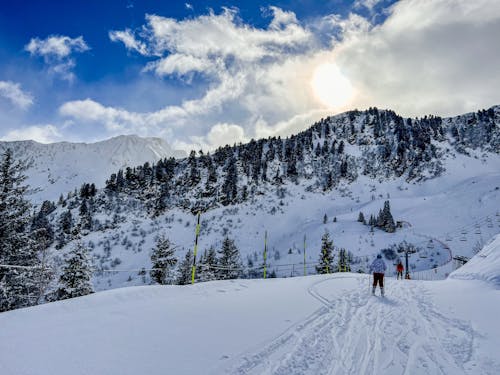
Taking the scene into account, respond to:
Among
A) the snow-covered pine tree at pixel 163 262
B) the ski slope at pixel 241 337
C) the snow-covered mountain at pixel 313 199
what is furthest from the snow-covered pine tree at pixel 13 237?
the snow-covered mountain at pixel 313 199

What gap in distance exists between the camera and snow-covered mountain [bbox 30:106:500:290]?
166ft

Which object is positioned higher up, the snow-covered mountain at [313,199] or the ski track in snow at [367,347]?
the snow-covered mountain at [313,199]

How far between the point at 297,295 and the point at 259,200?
215 feet

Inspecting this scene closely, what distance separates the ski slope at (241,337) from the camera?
379 centimetres

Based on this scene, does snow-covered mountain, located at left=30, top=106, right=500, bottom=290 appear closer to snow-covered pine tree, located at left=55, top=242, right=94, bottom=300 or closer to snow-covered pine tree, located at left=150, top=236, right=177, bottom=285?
snow-covered pine tree, located at left=150, top=236, right=177, bottom=285

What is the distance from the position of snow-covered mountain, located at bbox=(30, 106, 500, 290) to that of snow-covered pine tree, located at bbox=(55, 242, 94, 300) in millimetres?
18612

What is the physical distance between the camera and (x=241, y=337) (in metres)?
5.09

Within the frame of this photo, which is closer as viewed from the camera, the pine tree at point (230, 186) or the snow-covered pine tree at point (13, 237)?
the snow-covered pine tree at point (13, 237)

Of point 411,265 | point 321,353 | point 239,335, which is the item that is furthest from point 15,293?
point 411,265

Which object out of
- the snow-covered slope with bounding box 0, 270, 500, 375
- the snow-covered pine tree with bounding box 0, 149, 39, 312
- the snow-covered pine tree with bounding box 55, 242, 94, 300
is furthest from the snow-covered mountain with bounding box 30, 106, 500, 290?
the snow-covered slope with bounding box 0, 270, 500, 375

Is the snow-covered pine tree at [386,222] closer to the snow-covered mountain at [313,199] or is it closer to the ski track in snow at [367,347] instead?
the snow-covered mountain at [313,199]

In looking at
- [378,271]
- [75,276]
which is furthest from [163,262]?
[378,271]

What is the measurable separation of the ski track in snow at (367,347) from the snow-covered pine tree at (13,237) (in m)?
15.9

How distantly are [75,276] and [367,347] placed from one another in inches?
807
